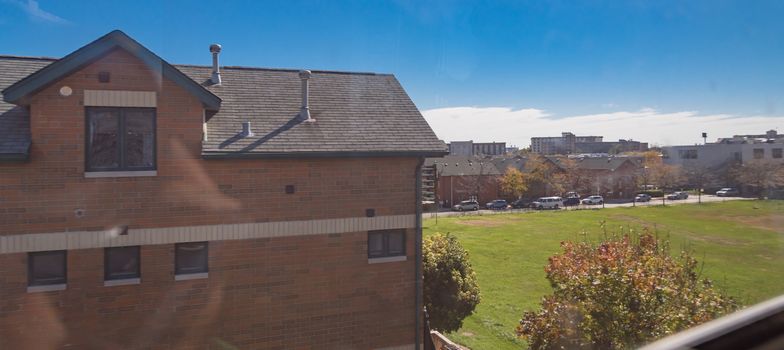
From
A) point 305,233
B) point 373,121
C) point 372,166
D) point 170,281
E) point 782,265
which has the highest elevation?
point 373,121

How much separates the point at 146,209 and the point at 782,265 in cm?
2807

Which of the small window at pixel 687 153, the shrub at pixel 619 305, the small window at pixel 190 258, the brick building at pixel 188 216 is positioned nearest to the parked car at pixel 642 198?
the small window at pixel 687 153

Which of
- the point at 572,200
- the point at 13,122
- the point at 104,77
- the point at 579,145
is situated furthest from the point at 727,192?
the point at 579,145

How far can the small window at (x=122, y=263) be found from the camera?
A: 331 inches

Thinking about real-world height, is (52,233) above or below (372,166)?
below

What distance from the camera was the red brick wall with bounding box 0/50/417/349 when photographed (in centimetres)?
796

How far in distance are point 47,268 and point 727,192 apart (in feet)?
183

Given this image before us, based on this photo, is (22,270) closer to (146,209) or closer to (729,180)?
(146,209)

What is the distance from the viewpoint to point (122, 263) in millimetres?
8500

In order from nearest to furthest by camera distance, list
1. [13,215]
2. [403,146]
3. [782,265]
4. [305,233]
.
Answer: [13,215], [305,233], [403,146], [782,265]

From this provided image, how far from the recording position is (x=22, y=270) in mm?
7844

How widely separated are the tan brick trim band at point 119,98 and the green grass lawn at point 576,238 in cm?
1141

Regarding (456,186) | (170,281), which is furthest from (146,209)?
(456,186)

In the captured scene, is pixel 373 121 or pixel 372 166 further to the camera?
pixel 373 121
